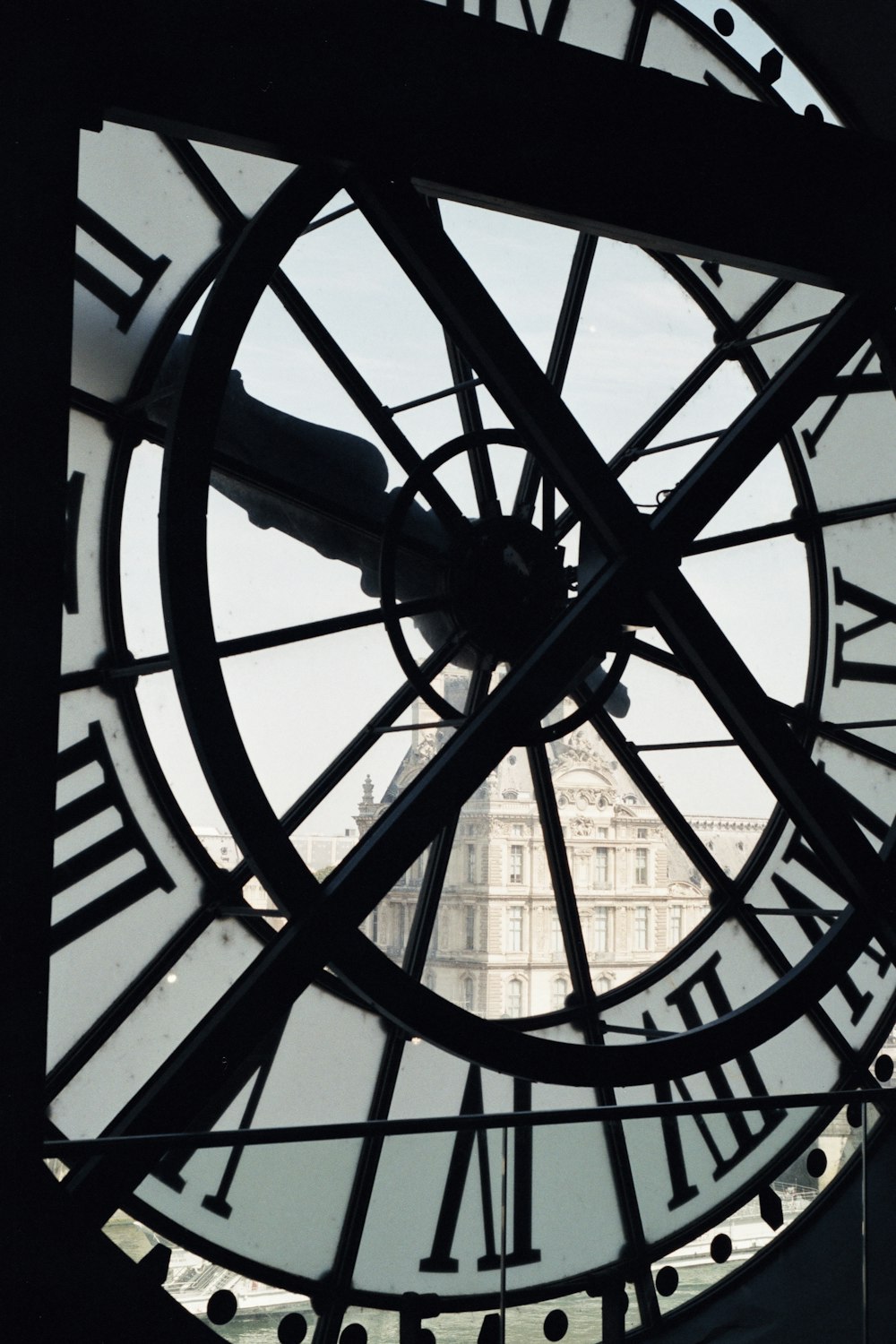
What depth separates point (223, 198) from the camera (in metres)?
3.61

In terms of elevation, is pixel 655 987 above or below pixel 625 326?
below

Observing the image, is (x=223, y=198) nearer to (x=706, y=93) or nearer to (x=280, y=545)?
(x=280, y=545)

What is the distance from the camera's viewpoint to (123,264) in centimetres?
350

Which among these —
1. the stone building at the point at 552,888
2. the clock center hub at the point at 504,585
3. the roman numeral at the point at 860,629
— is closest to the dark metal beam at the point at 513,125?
the clock center hub at the point at 504,585

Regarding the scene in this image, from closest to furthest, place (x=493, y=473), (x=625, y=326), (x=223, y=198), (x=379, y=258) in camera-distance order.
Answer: (x=223, y=198), (x=379, y=258), (x=493, y=473), (x=625, y=326)

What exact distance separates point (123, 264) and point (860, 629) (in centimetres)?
276

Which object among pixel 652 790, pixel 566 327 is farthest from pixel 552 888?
pixel 566 327

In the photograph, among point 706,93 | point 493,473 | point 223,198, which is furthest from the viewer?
point 493,473

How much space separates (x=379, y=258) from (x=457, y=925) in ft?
6.75

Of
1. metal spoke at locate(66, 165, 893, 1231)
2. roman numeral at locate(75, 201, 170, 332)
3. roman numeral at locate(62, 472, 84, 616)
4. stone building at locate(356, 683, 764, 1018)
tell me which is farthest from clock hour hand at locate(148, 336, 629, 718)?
stone building at locate(356, 683, 764, 1018)

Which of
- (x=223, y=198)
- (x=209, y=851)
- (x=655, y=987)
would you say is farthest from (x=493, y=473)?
(x=655, y=987)

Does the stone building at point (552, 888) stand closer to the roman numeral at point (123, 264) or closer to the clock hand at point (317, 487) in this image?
the clock hand at point (317, 487)

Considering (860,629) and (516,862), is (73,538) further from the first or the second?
(860,629)

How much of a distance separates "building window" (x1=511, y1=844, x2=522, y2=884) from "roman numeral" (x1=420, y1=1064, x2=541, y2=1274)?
135 cm
